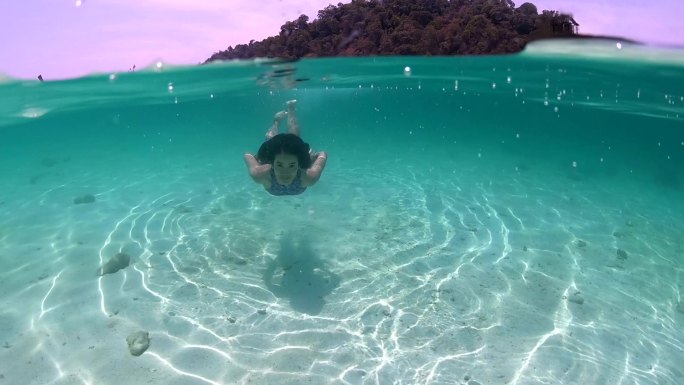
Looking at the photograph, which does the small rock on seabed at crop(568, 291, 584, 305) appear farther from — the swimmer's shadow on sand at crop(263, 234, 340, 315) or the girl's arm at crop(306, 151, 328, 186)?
the girl's arm at crop(306, 151, 328, 186)

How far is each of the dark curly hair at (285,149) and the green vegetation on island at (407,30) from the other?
→ 10.1 m

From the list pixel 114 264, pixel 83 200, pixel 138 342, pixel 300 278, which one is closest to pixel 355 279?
pixel 300 278

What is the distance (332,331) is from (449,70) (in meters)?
19.2

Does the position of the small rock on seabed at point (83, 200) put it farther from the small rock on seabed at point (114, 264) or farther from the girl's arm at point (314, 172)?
the girl's arm at point (314, 172)

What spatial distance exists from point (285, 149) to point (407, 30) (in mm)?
11425

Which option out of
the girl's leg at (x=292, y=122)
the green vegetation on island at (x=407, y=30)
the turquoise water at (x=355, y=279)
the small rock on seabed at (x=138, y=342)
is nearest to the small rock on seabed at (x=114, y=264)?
the turquoise water at (x=355, y=279)

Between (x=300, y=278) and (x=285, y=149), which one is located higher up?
(x=285, y=149)

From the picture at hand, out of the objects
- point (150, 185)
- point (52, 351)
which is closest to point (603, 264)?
point (52, 351)

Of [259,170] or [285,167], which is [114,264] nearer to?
[259,170]

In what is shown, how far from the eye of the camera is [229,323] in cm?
632

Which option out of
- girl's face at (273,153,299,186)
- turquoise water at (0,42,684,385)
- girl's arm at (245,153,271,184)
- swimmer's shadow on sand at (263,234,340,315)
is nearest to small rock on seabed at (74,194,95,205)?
turquoise water at (0,42,684,385)

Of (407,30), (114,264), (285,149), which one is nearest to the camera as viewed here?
(285,149)

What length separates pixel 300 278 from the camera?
25.2 feet

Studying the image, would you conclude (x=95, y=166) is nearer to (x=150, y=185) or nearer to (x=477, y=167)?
(x=150, y=185)
